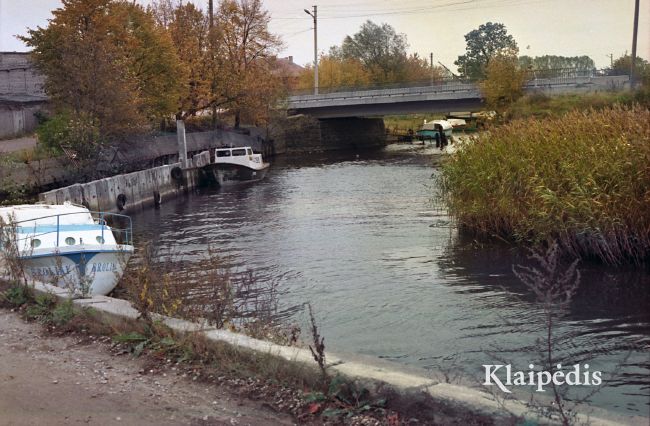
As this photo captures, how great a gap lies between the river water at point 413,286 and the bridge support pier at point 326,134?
41.0 meters

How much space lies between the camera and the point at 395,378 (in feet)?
17.6

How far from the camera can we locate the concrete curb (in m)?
4.66

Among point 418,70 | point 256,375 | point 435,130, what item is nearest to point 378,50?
point 418,70

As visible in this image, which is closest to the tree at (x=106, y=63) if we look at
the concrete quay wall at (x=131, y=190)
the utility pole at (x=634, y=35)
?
the concrete quay wall at (x=131, y=190)

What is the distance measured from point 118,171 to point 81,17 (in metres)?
10.4

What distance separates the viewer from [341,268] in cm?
1666

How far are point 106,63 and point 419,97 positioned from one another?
35.2m

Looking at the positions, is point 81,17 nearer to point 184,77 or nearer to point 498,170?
point 184,77

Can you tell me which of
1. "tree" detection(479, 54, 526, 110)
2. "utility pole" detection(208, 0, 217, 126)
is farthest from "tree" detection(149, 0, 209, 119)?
"tree" detection(479, 54, 526, 110)

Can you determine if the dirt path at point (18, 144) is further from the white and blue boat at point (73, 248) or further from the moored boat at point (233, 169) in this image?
the white and blue boat at point (73, 248)

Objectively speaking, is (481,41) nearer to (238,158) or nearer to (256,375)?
(238,158)

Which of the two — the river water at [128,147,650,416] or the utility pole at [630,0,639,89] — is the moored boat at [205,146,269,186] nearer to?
the river water at [128,147,650,416]

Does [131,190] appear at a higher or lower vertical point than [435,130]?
lower

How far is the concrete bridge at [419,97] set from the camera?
55.6m
